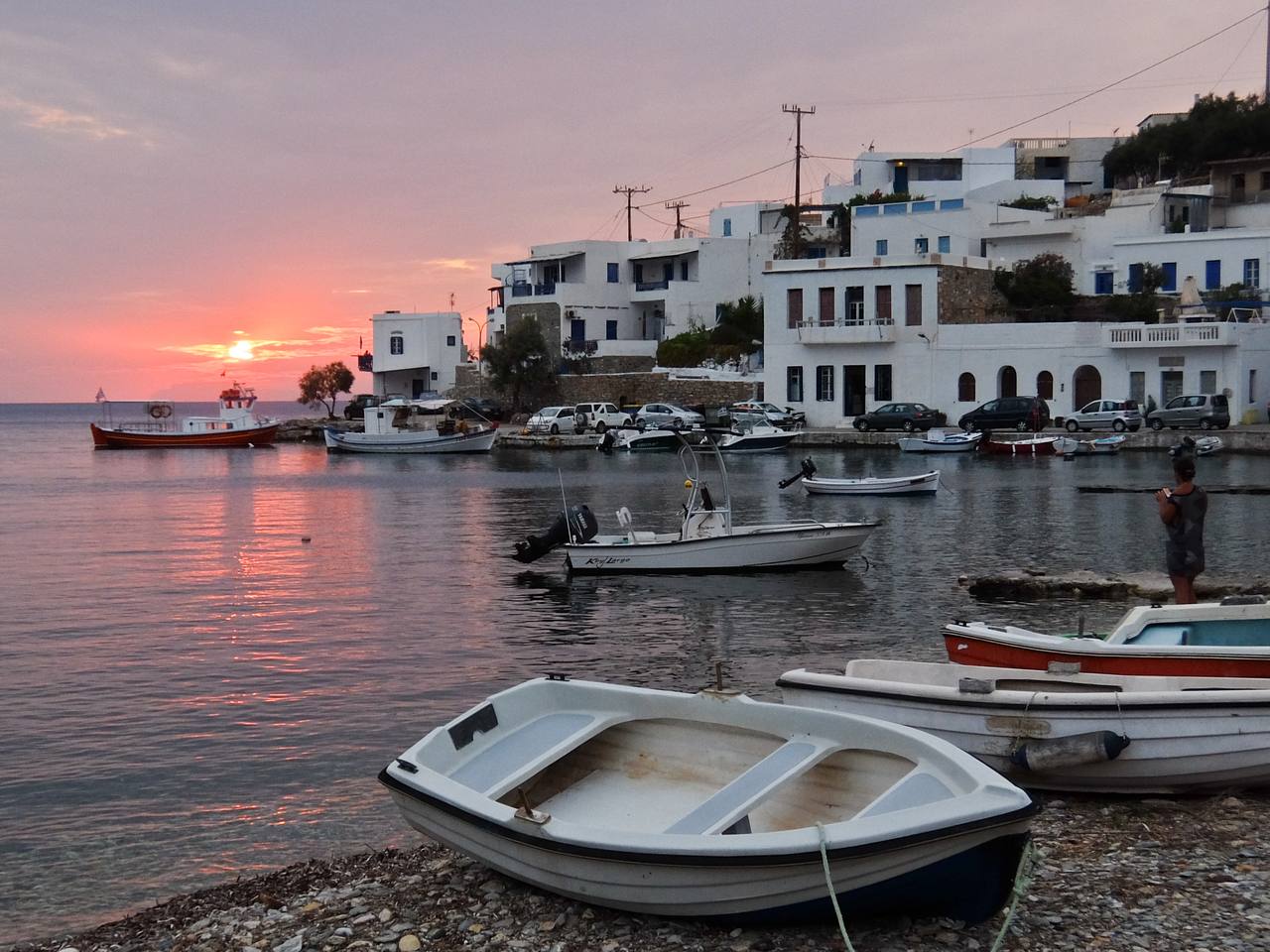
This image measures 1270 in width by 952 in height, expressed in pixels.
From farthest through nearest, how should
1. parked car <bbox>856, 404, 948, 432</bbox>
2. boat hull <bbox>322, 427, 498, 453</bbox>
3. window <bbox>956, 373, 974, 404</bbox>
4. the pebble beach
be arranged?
boat hull <bbox>322, 427, 498, 453</bbox>
window <bbox>956, 373, 974, 404</bbox>
parked car <bbox>856, 404, 948, 432</bbox>
the pebble beach

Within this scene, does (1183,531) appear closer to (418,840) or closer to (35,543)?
(418,840)

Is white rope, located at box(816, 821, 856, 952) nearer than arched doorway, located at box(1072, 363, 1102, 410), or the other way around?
white rope, located at box(816, 821, 856, 952)

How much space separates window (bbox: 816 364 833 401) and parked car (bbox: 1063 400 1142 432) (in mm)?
11821

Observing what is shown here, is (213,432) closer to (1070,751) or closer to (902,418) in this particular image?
(902,418)

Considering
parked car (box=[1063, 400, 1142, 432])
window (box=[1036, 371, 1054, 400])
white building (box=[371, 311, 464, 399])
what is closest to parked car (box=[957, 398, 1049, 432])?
parked car (box=[1063, 400, 1142, 432])

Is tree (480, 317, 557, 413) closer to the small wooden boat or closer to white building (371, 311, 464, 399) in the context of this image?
white building (371, 311, 464, 399)

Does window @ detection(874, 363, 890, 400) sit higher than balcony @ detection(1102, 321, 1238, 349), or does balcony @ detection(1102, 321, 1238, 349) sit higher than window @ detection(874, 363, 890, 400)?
balcony @ detection(1102, 321, 1238, 349)

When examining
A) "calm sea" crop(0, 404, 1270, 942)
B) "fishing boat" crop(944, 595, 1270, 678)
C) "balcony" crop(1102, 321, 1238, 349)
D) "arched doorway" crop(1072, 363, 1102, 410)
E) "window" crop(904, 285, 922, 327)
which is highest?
"window" crop(904, 285, 922, 327)

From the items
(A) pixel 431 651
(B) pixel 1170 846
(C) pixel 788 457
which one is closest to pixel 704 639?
(A) pixel 431 651

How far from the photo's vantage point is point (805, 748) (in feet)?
23.1

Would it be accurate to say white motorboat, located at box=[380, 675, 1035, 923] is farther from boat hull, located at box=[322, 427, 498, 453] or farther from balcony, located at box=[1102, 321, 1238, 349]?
boat hull, located at box=[322, 427, 498, 453]

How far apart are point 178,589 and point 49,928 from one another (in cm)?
1567

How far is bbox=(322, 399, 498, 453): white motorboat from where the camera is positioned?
6431 cm

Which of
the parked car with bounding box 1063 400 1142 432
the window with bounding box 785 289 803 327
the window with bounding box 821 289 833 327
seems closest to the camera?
the parked car with bounding box 1063 400 1142 432
